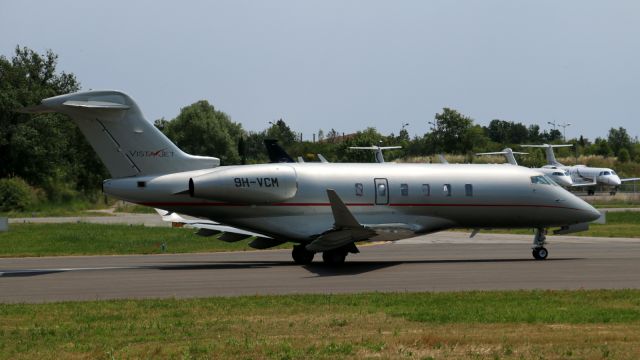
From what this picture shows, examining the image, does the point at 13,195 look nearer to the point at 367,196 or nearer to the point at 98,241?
the point at 98,241

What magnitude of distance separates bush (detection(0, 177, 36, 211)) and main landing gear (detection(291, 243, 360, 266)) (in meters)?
44.0

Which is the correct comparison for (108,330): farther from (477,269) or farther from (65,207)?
(65,207)

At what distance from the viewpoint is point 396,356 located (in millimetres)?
12070

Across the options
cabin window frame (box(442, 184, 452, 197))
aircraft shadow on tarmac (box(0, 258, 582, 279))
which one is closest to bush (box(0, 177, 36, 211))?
aircraft shadow on tarmac (box(0, 258, 582, 279))

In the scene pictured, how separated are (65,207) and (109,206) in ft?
28.6

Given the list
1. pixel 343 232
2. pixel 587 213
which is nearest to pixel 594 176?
pixel 587 213

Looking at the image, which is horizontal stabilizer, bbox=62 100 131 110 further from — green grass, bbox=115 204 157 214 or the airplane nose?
green grass, bbox=115 204 157 214

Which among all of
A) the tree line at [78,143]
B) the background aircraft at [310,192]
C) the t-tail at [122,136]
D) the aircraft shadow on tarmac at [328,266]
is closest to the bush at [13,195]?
the tree line at [78,143]

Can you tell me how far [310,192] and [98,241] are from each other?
14.1m

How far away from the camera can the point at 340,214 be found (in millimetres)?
25094

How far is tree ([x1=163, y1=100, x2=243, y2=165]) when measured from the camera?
11294 centimetres

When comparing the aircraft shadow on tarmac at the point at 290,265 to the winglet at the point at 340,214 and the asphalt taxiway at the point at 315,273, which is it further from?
the winglet at the point at 340,214

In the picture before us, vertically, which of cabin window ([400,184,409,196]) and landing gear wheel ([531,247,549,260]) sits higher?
cabin window ([400,184,409,196])

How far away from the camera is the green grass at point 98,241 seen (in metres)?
35.8
